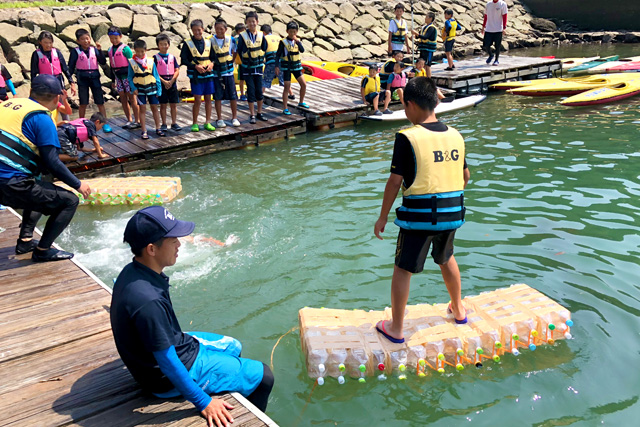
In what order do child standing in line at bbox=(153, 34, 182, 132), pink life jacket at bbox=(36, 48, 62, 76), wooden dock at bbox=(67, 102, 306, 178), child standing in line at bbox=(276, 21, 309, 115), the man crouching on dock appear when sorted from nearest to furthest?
the man crouching on dock < wooden dock at bbox=(67, 102, 306, 178) < pink life jacket at bbox=(36, 48, 62, 76) < child standing in line at bbox=(153, 34, 182, 132) < child standing in line at bbox=(276, 21, 309, 115)

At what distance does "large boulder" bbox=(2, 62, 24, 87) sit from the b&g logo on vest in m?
15.6

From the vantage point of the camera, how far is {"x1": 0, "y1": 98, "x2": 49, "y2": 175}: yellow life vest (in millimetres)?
4555

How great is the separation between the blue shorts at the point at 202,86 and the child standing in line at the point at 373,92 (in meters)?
4.16

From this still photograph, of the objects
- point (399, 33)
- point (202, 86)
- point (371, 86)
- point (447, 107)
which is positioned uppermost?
point (399, 33)

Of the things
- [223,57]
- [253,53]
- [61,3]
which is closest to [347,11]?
[61,3]

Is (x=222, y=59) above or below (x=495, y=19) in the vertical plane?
below

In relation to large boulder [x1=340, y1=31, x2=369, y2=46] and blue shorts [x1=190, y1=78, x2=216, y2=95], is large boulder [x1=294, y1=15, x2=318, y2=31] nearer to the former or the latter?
large boulder [x1=340, y1=31, x2=369, y2=46]

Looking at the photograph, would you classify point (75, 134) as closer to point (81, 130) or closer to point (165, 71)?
point (81, 130)

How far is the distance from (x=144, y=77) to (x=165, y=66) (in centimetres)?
53

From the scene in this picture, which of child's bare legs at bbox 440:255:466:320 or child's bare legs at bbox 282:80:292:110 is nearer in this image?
child's bare legs at bbox 440:255:466:320

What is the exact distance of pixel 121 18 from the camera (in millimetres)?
17484

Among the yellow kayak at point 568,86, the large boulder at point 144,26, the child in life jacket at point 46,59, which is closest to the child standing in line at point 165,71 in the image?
the child in life jacket at point 46,59

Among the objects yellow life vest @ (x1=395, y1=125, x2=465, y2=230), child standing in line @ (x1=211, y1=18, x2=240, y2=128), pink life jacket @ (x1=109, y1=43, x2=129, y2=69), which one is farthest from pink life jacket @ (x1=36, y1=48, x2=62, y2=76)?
yellow life vest @ (x1=395, y1=125, x2=465, y2=230)

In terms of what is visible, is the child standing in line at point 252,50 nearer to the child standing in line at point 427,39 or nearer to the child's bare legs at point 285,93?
the child's bare legs at point 285,93
